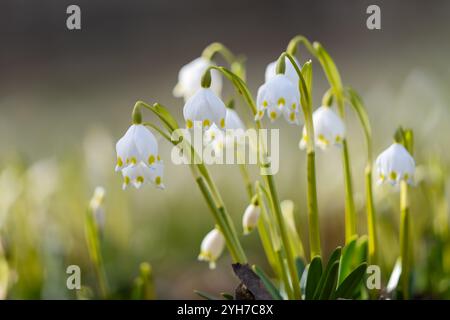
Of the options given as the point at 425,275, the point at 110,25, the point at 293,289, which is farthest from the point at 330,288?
the point at 110,25

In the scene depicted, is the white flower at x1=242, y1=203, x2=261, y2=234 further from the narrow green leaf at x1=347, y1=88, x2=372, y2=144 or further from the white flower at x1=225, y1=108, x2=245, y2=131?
the narrow green leaf at x1=347, y1=88, x2=372, y2=144

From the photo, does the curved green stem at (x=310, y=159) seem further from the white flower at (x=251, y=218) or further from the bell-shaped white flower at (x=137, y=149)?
the bell-shaped white flower at (x=137, y=149)

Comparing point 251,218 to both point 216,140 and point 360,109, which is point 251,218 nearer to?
point 216,140

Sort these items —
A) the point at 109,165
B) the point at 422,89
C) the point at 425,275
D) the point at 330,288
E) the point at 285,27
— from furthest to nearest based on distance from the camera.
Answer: the point at 285,27 → the point at 422,89 → the point at 109,165 → the point at 425,275 → the point at 330,288

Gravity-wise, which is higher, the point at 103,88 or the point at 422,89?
the point at 103,88

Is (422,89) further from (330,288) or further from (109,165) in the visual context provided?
(330,288)

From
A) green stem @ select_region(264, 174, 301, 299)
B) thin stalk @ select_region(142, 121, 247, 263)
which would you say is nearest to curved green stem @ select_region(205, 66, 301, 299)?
green stem @ select_region(264, 174, 301, 299)

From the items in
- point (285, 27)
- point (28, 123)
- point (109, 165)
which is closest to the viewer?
point (109, 165)

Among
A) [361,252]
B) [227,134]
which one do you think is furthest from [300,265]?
[227,134]
